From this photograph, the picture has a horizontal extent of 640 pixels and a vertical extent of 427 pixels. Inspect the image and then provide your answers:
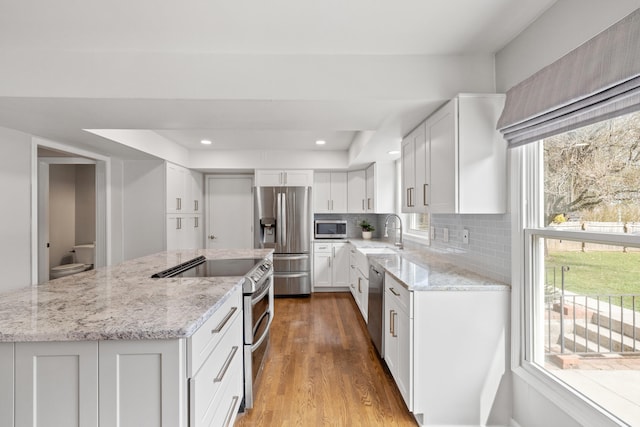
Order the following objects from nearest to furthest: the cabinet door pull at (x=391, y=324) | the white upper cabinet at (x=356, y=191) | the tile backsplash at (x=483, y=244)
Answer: the tile backsplash at (x=483, y=244) → the cabinet door pull at (x=391, y=324) → the white upper cabinet at (x=356, y=191)

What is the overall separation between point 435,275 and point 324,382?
3.89 ft

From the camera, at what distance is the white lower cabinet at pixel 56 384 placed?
1127mm

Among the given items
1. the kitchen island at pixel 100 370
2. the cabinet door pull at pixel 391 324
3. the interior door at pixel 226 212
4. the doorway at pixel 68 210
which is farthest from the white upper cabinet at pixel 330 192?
the kitchen island at pixel 100 370

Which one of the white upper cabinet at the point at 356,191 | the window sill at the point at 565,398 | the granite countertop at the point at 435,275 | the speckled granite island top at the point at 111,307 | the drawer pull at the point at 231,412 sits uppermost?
the white upper cabinet at the point at 356,191

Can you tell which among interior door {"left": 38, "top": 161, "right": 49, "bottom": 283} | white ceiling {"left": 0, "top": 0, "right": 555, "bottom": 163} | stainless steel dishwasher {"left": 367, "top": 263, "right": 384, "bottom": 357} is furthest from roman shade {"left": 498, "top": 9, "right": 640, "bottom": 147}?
interior door {"left": 38, "top": 161, "right": 49, "bottom": 283}

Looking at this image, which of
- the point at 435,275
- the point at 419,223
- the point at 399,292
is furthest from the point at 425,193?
the point at 419,223

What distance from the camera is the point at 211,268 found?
2.38 meters

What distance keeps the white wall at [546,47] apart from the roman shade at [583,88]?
8cm

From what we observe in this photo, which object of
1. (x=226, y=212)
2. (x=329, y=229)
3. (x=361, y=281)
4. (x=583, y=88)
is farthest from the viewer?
(x=226, y=212)

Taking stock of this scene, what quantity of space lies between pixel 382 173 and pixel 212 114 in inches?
113

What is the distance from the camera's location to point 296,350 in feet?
9.72

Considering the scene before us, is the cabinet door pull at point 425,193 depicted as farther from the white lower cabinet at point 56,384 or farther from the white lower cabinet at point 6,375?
the white lower cabinet at point 6,375

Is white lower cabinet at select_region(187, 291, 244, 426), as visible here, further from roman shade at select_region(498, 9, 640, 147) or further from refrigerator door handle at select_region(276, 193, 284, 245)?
refrigerator door handle at select_region(276, 193, 284, 245)

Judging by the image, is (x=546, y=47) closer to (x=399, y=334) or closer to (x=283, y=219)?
(x=399, y=334)
